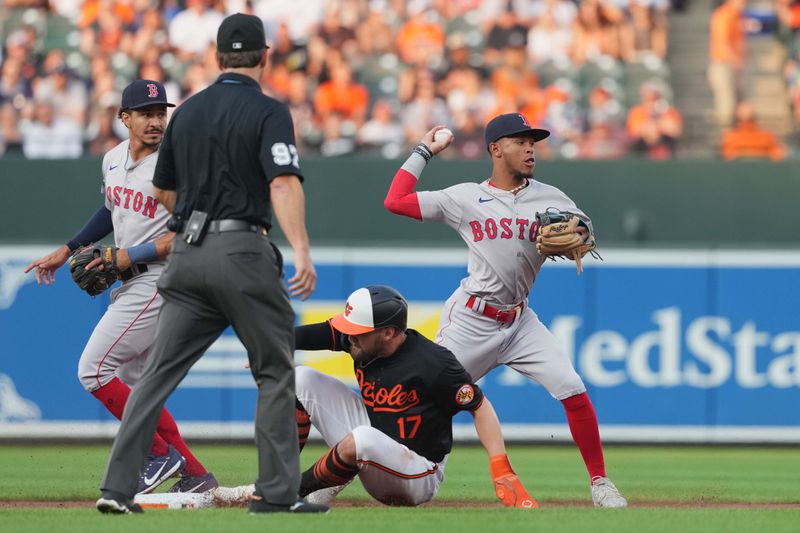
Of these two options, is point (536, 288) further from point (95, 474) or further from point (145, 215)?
point (145, 215)

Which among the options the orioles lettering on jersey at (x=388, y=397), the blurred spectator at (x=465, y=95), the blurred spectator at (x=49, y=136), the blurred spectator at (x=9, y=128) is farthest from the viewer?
the blurred spectator at (x=465, y=95)

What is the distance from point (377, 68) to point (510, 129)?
7049mm

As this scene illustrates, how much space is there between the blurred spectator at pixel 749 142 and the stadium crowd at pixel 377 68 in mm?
587

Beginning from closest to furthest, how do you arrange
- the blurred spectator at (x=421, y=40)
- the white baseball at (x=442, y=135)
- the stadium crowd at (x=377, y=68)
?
the white baseball at (x=442, y=135)
the stadium crowd at (x=377, y=68)
the blurred spectator at (x=421, y=40)

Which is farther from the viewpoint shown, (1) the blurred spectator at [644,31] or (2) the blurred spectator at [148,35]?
(1) the blurred spectator at [644,31]

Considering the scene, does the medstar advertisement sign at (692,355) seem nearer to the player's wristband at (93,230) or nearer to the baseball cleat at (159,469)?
the player's wristband at (93,230)

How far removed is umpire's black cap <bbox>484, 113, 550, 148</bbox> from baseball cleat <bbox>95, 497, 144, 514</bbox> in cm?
285

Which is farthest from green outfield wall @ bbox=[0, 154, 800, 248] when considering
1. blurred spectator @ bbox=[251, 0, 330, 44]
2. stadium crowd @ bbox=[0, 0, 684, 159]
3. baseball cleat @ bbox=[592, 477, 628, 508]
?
baseball cleat @ bbox=[592, 477, 628, 508]

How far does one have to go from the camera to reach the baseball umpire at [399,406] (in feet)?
20.5

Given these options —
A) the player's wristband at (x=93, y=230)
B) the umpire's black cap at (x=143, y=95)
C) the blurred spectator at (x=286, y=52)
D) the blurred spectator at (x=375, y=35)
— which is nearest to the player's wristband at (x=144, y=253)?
the player's wristband at (x=93, y=230)

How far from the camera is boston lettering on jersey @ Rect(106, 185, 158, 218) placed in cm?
689

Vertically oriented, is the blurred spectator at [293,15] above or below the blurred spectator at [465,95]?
above

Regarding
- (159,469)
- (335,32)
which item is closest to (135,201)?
(159,469)

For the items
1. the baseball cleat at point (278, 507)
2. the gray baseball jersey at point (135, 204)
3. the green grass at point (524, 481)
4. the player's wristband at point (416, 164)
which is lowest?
the green grass at point (524, 481)
